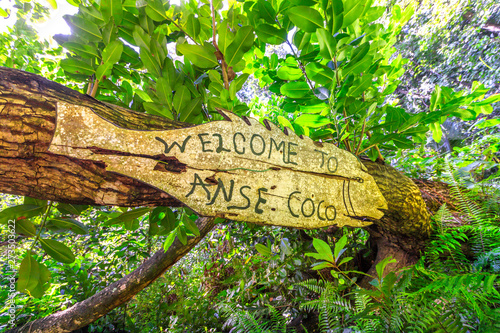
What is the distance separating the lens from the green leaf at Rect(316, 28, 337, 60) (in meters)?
0.67

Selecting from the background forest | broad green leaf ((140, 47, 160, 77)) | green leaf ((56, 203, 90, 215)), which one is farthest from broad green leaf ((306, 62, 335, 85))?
→ green leaf ((56, 203, 90, 215))

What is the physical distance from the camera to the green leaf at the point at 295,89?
883 millimetres

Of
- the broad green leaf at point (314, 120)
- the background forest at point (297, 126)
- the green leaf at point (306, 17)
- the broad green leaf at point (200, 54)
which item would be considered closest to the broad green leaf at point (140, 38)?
the background forest at point (297, 126)

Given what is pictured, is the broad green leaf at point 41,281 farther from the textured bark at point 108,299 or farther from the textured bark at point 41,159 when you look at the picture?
the textured bark at point 108,299

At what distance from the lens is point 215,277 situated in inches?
83.2

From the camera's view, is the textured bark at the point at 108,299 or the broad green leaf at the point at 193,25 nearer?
the broad green leaf at the point at 193,25

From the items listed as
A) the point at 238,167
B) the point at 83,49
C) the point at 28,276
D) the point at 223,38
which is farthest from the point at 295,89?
the point at 28,276

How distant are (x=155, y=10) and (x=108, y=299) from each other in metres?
1.56

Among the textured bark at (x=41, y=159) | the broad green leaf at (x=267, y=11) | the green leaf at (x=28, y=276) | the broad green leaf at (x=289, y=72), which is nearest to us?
the textured bark at (x=41, y=159)

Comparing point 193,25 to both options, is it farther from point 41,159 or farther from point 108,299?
point 108,299

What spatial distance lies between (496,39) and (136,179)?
5350 millimetres

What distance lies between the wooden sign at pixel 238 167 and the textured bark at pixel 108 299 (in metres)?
0.64

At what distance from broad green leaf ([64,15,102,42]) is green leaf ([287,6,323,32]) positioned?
27.3 inches

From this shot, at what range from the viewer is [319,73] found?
31.5 inches
